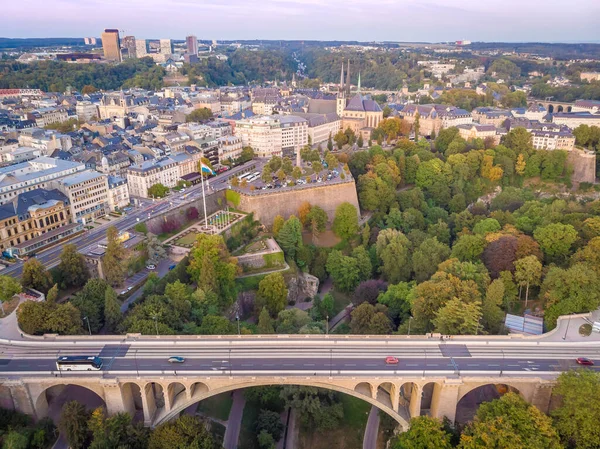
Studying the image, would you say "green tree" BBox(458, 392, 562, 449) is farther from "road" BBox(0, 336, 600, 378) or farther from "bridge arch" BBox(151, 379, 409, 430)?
"bridge arch" BBox(151, 379, 409, 430)

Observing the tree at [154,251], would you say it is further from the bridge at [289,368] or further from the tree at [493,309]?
the tree at [493,309]

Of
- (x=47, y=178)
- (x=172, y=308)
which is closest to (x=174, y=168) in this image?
(x=47, y=178)

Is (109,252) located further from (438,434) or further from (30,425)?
(438,434)

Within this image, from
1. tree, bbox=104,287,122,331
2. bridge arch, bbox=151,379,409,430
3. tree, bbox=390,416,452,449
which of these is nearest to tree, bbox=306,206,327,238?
tree, bbox=104,287,122,331

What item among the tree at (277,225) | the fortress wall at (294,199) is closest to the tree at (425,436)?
the tree at (277,225)

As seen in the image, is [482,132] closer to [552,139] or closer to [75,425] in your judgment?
[552,139]

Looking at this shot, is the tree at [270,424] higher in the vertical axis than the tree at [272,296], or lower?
lower
